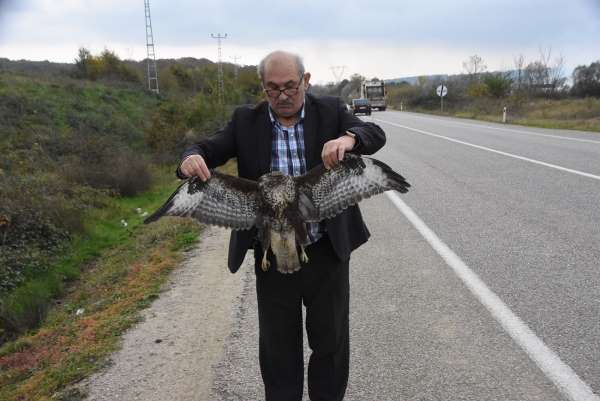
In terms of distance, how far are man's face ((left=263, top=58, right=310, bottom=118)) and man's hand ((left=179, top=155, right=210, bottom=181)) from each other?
473mm

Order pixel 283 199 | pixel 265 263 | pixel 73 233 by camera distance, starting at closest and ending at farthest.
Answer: pixel 283 199 → pixel 265 263 → pixel 73 233

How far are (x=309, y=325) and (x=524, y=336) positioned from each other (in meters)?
1.89

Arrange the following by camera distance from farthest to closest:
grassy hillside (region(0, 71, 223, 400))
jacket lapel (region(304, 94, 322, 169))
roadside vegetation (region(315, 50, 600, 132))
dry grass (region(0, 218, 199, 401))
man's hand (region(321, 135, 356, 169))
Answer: roadside vegetation (region(315, 50, 600, 132))
grassy hillside (region(0, 71, 223, 400))
dry grass (region(0, 218, 199, 401))
jacket lapel (region(304, 94, 322, 169))
man's hand (region(321, 135, 356, 169))

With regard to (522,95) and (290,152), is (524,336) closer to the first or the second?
(290,152)

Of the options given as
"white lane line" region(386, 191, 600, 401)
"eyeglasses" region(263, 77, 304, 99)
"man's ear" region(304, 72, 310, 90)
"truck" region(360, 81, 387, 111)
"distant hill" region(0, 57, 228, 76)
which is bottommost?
"white lane line" region(386, 191, 600, 401)

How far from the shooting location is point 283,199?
2.49m

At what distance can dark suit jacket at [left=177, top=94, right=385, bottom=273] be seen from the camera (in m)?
2.61

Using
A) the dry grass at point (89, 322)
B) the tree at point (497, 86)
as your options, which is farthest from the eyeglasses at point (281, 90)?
the tree at point (497, 86)

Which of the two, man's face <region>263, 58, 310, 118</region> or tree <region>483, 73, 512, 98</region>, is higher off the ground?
tree <region>483, 73, 512, 98</region>

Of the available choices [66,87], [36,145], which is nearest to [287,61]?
[36,145]

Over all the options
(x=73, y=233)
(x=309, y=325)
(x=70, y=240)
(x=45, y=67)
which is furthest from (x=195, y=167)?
(x=45, y=67)

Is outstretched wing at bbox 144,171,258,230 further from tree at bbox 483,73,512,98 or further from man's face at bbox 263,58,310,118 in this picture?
tree at bbox 483,73,512,98

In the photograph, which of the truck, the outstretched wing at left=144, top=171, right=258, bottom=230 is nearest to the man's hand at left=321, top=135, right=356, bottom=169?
the outstretched wing at left=144, top=171, right=258, bottom=230

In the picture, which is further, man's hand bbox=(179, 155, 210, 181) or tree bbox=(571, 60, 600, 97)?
tree bbox=(571, 60, 600, 97)
